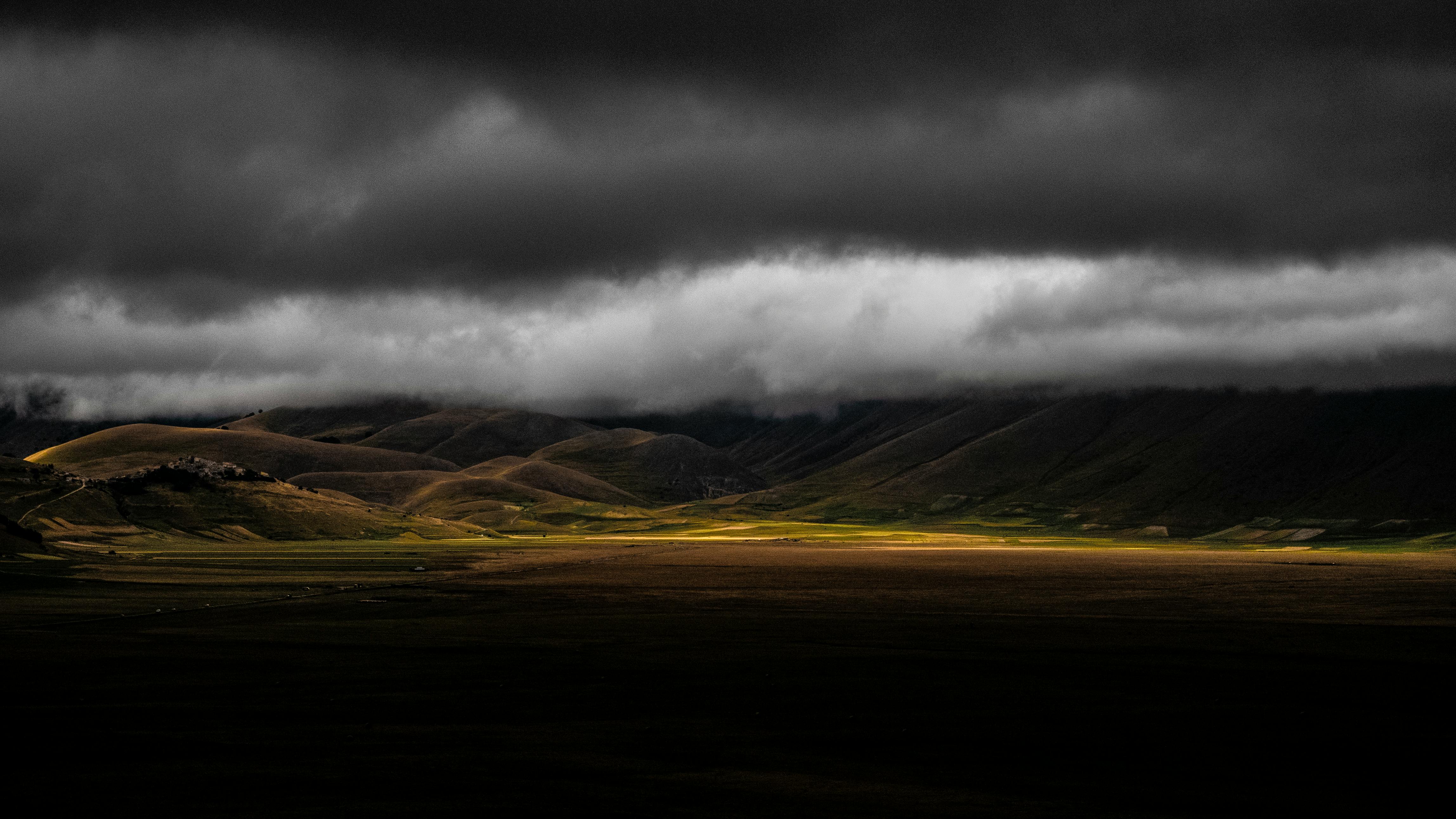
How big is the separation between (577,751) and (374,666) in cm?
1659

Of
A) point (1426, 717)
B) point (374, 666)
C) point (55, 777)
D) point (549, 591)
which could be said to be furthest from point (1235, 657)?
point (549, 591)

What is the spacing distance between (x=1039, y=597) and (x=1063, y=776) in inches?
2031

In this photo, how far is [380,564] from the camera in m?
122

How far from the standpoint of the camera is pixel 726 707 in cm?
3538

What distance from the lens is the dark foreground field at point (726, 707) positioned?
25.6m

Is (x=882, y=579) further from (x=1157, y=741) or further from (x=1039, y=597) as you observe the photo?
(x=1157, y=741)

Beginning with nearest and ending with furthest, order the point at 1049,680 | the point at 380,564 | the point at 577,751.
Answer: the point at 577,751, the point at 1049,680, the point at 380,564

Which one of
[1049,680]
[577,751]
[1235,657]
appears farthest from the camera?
[1235,657]

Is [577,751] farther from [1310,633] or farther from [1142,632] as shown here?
[1310,633]

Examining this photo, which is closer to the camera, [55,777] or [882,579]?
[55,777]

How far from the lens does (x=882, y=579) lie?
9712cm

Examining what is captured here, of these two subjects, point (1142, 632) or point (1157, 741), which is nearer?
point (1157, 741)

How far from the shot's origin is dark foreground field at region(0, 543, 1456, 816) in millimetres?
25594

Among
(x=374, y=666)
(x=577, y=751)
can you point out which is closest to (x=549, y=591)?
(x=374, y=666)
